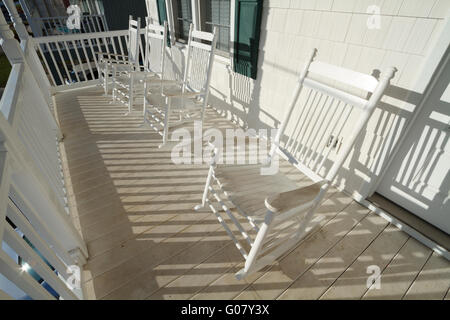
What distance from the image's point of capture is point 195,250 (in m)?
1.50

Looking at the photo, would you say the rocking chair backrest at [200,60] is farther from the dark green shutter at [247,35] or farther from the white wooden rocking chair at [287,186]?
the white wooden rocking chair at [287,186]

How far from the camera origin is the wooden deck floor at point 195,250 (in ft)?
4.29

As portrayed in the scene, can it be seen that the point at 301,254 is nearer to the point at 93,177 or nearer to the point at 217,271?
the point at 217,271

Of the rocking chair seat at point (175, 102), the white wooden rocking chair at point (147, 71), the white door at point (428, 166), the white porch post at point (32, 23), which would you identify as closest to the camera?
the white door at point (428, 166)

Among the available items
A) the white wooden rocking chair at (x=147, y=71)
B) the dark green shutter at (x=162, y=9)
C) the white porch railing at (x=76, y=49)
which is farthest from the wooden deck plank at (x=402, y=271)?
the dark green shutter at (x=162, y=9)

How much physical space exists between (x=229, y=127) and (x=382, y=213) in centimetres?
198

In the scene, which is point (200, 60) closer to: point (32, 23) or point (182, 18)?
point (182, 18)

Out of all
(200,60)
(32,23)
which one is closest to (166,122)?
(200,60)

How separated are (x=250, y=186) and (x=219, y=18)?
242 cm

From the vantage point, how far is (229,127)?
9.83 ft

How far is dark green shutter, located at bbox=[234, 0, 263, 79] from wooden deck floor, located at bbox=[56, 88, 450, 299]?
131 centimetres

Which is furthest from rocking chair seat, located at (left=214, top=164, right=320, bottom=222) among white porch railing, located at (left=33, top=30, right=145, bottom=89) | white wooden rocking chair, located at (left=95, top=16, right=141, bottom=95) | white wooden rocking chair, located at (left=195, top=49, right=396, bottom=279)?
white porch railing, located at (left=33, top=30, right=145, bottom=89)

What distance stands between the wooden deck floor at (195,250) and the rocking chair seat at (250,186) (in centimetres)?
45
